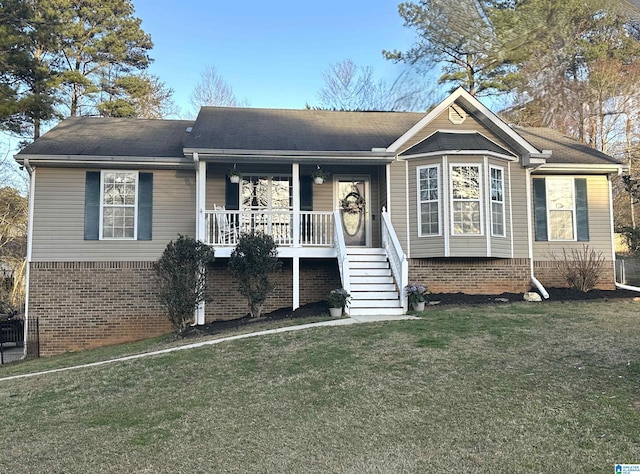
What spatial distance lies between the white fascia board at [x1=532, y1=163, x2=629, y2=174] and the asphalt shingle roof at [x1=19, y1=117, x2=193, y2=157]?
9069mm

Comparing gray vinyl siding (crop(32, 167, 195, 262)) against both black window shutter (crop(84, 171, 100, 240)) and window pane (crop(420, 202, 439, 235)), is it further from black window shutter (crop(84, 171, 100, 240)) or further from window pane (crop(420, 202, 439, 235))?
window pane (crop(420, 202, 439, 235))

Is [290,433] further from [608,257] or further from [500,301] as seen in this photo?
[608,257]

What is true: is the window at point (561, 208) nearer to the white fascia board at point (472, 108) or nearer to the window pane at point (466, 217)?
the white fascia board at point (472, 108)

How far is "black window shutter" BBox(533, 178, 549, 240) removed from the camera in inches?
525

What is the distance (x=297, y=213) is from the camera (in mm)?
12180

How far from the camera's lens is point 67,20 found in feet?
82.0

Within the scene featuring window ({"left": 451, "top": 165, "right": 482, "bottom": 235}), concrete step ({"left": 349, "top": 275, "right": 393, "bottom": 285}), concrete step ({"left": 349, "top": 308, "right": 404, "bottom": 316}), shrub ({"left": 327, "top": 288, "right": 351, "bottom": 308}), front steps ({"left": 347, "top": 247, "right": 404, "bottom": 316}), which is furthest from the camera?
window ({"left": 451, "top": 165, "right": 482, "bottom": 235})

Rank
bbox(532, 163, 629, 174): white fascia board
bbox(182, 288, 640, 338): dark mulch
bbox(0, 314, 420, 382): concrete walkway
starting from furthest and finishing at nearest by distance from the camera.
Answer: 1. bbox(532, 163, 629, 174): white fascia board
2. bbox(182, 288, 640, 338): dark mulch
3. bbox(0, 314, 420, 382): concrete walkway

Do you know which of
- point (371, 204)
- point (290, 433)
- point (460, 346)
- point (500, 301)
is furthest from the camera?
point (371, 204)

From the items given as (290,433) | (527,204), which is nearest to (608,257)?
(527,204)

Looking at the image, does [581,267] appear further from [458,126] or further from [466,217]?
[458,126]

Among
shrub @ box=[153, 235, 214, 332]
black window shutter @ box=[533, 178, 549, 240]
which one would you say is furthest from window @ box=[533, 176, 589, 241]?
shrub @ box=[153, 235, 214, 332]

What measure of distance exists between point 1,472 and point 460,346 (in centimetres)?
566

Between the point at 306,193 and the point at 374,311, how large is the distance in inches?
171
